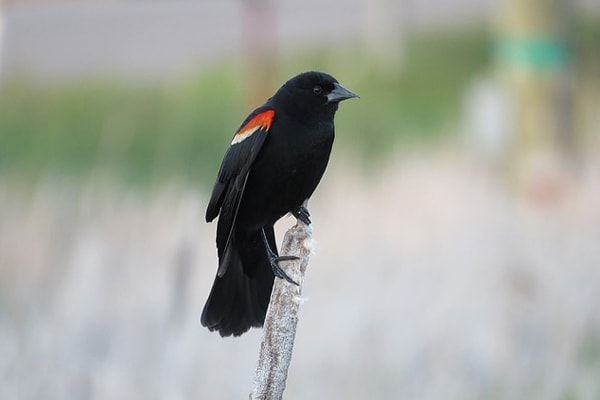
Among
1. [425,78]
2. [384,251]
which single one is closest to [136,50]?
[425,78]

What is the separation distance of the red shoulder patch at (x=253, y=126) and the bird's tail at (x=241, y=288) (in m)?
0.22

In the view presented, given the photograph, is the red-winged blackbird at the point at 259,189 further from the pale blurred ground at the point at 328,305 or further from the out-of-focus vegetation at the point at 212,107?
the out-of-focus vegetation at the point at 212,107

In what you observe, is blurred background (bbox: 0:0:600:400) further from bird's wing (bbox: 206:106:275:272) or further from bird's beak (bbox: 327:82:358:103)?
bird's beak (bbox: 327:82:358:103)

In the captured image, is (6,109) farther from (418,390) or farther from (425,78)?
(418,390)

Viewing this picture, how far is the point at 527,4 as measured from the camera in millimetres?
6195

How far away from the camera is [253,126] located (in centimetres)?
237

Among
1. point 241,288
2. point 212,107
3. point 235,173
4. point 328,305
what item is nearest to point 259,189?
point 235,173

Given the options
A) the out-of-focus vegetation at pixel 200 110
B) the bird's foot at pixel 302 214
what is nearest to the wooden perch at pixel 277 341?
the bird's foot at pixel 302 214

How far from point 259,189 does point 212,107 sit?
19.5 ft

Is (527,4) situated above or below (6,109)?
above

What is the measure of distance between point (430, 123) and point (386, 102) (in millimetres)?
958

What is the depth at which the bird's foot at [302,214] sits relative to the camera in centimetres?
224

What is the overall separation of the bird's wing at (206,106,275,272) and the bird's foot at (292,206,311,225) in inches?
5.3

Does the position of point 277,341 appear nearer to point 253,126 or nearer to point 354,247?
point 253,126
